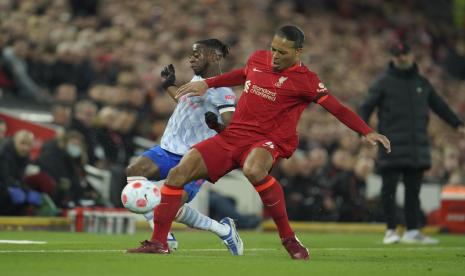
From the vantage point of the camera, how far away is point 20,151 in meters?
17.4

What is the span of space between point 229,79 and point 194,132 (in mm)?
1201

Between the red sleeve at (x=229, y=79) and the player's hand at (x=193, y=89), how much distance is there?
100mm

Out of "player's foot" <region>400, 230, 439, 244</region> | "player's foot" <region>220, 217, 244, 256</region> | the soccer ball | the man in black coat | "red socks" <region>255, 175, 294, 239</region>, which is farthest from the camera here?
the man in black coat

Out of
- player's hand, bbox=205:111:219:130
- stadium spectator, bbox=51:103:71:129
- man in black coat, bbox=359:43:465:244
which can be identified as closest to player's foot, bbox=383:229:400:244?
man in black coat, bbox=359:43:465:244

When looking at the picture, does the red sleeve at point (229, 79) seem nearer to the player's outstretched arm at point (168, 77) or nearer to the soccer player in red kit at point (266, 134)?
the soccer player in red kit at point (266, 134)

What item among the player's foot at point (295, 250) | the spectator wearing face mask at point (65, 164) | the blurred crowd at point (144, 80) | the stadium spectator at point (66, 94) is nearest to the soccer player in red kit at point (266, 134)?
the player's foot at point (295, 250)

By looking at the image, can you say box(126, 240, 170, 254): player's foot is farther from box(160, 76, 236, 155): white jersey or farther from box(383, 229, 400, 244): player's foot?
box(383, 229, 400, 244): player's foot

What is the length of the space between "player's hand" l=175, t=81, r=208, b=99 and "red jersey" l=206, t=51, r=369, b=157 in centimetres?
37

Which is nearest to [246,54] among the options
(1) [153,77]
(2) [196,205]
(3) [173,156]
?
(1) [153,77]

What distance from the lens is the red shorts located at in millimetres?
10562

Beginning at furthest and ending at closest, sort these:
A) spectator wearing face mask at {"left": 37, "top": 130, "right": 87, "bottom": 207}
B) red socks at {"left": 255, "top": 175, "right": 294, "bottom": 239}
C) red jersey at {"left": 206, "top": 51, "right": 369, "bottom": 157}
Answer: spectator wearing face mask at {"left": 37, "top": 130, "right": 87, "bottom": 207} < red jersey at {"left": 206, "top": 51, "right": 369, "bottom": 157} < red socks at {"left": 255, "top": 175, "right": 294, "bottom": 239}

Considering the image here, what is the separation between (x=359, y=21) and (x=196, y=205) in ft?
48.2

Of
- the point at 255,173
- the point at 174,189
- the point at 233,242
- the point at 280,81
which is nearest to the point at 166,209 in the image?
the point at 174,189

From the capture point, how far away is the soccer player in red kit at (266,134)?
10.5 metres
